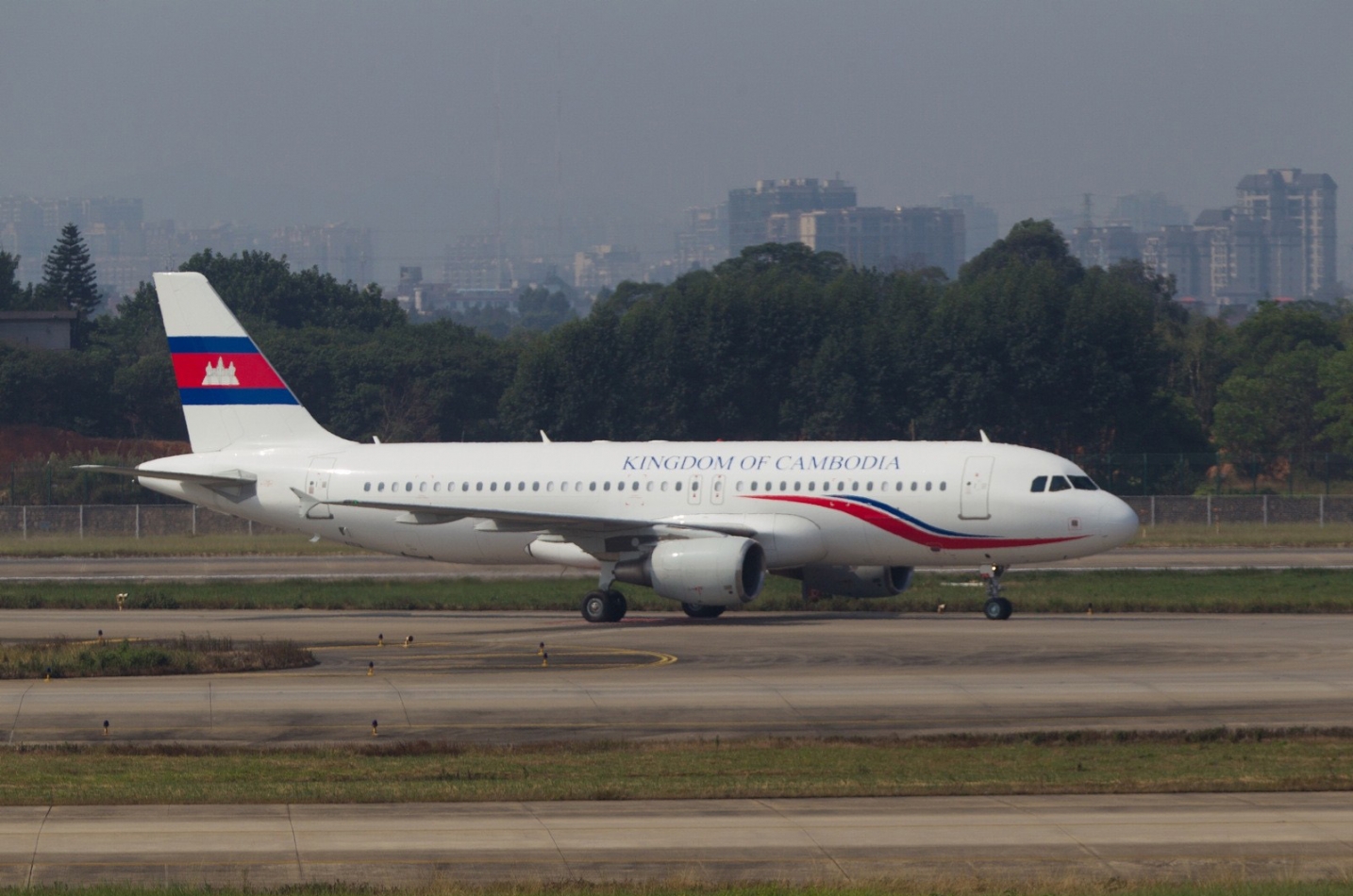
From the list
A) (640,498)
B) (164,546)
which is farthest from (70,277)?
(640,498)

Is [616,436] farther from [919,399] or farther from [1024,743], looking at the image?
[1024,743]

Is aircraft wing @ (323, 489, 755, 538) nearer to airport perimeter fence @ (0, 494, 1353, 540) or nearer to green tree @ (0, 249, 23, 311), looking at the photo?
airport perimeter fence @ (0, 494, 1353, 540)

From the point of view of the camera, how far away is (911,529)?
44281mm

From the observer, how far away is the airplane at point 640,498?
144ft

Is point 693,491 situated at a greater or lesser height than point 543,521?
greater

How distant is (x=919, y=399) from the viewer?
104 metres

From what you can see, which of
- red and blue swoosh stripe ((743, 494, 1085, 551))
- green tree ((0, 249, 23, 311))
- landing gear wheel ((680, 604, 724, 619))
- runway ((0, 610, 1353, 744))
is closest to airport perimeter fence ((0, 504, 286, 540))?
runway ((0, 610, 1353, 744))

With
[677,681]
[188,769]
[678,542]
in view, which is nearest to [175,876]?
[188,769]

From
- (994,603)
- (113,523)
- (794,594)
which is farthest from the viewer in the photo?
(113,523)

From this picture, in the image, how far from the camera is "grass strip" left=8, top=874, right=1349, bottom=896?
16344 millimetres

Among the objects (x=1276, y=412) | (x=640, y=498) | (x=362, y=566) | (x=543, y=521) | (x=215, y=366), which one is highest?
(x=1276, y=412)

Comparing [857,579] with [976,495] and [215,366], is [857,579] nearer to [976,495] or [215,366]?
[976,495]

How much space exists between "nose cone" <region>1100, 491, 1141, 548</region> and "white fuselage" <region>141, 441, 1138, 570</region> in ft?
0.11

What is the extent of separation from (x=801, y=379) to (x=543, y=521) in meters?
61.5
